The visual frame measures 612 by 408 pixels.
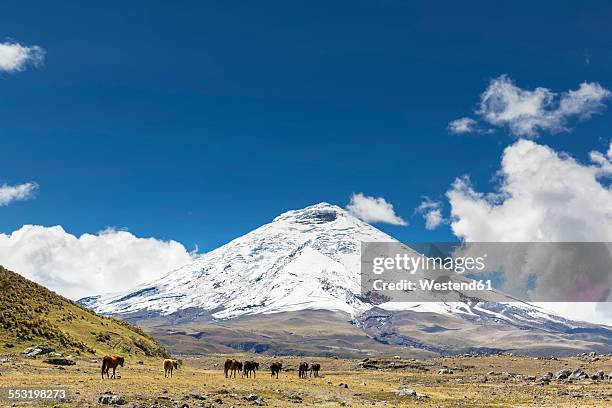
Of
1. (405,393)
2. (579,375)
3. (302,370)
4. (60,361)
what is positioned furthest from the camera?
(579,375)

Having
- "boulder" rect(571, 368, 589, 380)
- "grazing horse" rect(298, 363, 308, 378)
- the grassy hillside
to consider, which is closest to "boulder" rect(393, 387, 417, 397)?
"grazing horse" rect(298, 363, 308, 378)

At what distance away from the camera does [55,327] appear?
78562 millimetres

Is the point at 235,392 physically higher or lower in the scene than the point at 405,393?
higher

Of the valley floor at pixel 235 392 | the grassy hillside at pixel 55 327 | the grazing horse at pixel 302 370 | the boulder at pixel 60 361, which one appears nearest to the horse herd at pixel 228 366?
the grazing horse at pixel 302 370

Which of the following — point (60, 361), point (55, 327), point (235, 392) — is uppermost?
point (55, 327)

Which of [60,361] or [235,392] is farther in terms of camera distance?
[60,361]

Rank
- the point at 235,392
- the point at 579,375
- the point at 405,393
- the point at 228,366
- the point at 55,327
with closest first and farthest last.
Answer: the point at 235,392, the point at 405,393, the point at 228,366, the point at 55,327, the point at 579,375

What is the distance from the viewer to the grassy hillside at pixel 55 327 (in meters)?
72.7

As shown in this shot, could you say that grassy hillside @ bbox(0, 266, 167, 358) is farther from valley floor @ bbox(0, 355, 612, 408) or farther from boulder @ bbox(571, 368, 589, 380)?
boulder @ bbox(571, 368, 589, 380)

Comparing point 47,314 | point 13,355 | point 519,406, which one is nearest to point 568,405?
point 519,406

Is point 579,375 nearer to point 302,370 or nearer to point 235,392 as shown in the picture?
point 302,370

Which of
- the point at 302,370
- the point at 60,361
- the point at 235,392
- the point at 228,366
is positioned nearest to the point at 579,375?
the point at 302,370

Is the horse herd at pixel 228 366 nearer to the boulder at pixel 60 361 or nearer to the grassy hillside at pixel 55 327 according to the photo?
the boulder at pixel 60 361

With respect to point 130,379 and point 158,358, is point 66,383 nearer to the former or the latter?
point 130,379
